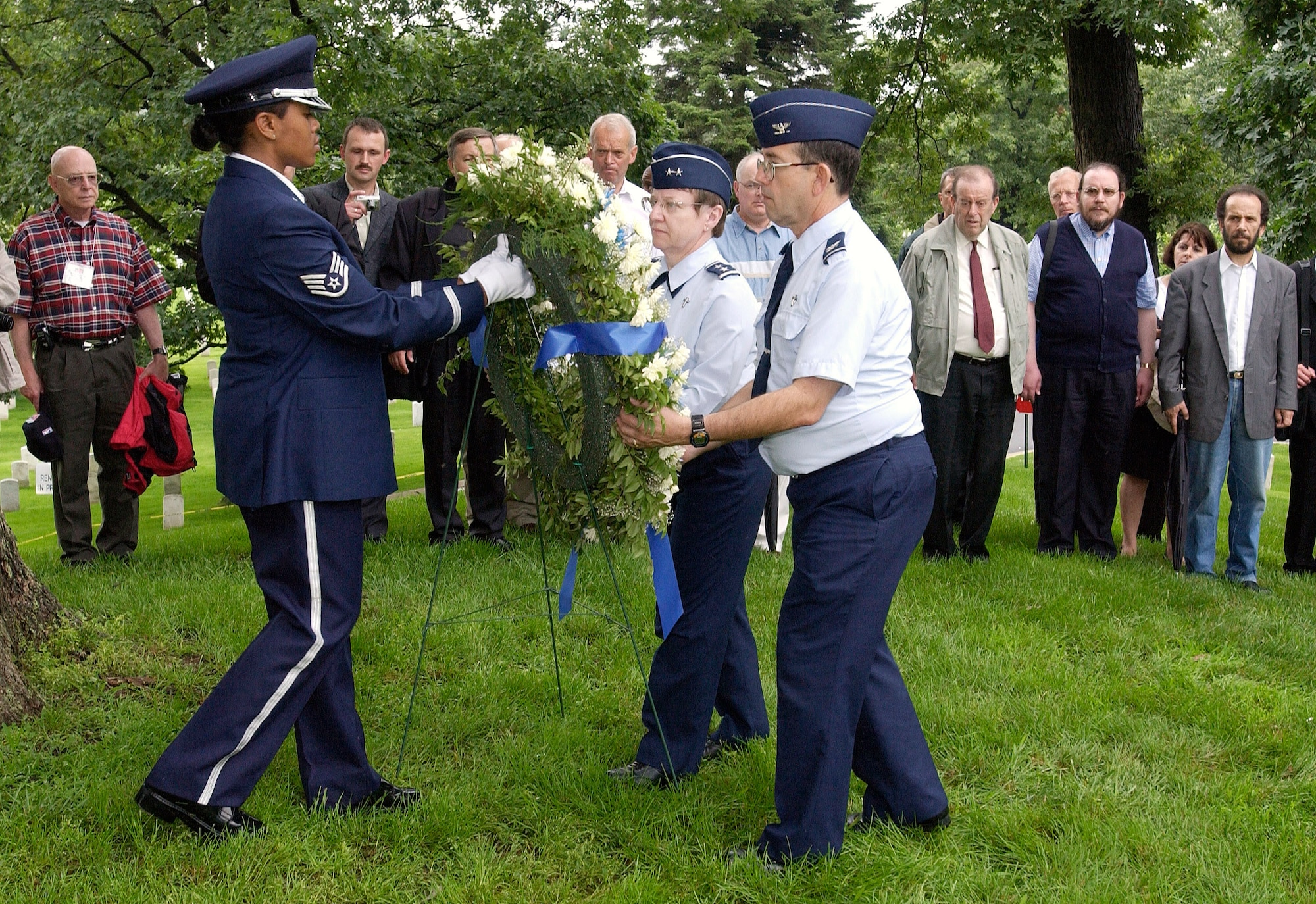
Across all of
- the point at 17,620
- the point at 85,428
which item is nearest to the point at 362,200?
the point at 85,428

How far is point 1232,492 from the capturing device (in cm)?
775

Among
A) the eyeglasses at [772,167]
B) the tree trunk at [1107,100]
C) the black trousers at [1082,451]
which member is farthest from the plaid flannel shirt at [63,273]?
the tree trunk at [1107,100]

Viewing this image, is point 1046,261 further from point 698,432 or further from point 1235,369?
point 698,432

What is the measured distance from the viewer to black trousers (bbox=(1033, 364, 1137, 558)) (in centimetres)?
822

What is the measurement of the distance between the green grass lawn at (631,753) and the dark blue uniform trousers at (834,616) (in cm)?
21

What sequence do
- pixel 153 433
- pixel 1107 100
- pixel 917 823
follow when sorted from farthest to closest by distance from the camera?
pixel 1107 100 < pixel 153 433 < pixel 917 823

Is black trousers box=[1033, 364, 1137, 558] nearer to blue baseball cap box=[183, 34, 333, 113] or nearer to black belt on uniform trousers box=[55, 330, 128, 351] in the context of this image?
blue baseball cap box=[183, 34, 333, 113]

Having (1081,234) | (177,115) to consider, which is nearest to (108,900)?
(1081,234)

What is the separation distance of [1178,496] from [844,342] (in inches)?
227

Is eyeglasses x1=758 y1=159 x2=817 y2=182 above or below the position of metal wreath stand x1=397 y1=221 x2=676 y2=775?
above

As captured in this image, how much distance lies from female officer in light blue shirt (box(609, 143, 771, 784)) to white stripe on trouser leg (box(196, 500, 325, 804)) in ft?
3.99

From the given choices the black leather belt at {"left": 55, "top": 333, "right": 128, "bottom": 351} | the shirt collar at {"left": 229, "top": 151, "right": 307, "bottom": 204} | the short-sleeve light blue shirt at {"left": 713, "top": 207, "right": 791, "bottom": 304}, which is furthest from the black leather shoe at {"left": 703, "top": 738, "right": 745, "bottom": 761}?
the black leather belt at {"left": 55, "top": 333, "right": 128, "bottom": 351}

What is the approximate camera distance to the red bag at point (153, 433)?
7.36 metres

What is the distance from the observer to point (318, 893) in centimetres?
354
